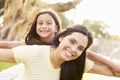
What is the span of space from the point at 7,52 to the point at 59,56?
213mm

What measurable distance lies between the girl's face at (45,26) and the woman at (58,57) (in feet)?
1.02

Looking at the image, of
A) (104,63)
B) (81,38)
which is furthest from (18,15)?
(81,38)

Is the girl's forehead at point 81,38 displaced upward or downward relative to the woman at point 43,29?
upward

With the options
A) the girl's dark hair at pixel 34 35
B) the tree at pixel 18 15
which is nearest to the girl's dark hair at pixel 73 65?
the girl's dark hair at pixel 34 35

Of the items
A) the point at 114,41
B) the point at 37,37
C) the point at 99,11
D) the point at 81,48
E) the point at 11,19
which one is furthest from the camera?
the point at 114,41

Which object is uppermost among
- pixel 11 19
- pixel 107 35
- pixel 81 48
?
pixel 81 48

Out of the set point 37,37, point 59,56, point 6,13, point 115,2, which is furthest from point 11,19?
point 59,56

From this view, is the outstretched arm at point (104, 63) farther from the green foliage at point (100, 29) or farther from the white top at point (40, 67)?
the green foliage at point (100, 29)

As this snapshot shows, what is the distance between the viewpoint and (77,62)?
1.34m

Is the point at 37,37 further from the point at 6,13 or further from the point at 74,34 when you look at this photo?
the point at 6,13

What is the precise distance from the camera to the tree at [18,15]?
560cm

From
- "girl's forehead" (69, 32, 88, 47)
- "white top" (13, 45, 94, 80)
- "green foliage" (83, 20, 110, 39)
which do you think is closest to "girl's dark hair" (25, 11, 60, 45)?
"white top" (13, 45, 94, 80)

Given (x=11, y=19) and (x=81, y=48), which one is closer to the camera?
(x=81, y=48)

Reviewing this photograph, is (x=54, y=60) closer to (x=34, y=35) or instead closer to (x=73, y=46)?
(x=73, y=46)
